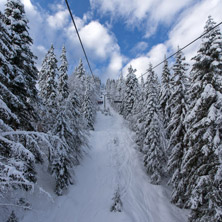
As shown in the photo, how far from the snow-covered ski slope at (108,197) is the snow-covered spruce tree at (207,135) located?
4.12m

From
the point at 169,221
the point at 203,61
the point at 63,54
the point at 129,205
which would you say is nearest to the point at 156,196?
the point at 169,221

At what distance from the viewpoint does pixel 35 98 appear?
1017 centimetres

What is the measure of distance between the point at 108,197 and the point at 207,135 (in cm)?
893

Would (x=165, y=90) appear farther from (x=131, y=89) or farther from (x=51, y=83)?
(x=51, y=83)

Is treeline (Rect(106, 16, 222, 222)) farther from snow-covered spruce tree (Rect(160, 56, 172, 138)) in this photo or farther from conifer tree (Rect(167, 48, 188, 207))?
snow-covered spruce tree (Rect(160, 56, 172, 138))

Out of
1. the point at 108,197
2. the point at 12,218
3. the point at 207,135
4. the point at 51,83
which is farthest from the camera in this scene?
the point at 51,83

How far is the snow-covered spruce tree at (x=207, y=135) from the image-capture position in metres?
7.17

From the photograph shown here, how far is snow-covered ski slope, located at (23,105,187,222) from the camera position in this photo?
30.5ft

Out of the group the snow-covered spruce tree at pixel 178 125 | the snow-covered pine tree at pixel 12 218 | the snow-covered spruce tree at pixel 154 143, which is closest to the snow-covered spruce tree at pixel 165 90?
the snow-covered spruce tree at pixel 154 143

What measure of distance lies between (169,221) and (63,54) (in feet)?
87.6

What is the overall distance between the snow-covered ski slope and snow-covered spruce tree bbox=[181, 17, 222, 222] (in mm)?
4115

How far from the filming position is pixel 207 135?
7.68m

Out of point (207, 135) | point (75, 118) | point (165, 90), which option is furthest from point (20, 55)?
point (165, 90)

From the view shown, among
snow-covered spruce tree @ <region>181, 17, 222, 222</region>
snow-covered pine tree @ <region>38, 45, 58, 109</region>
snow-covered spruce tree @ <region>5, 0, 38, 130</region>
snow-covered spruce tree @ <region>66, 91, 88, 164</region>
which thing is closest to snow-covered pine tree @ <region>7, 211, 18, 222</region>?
snow-covered spruce tree @ <region>5, 0, 38, 130</region>
